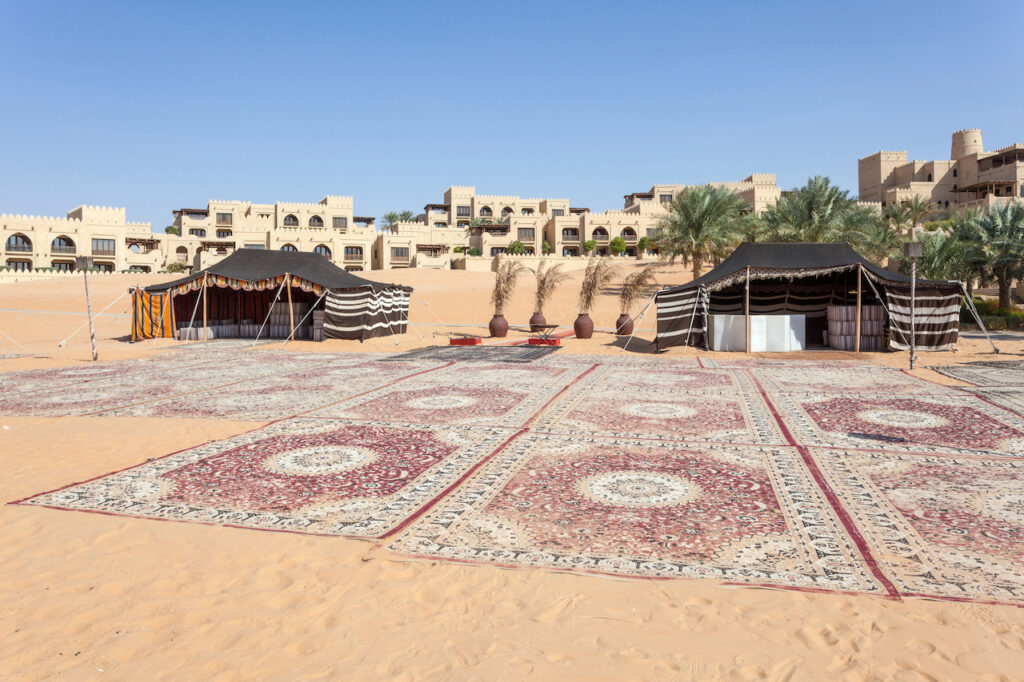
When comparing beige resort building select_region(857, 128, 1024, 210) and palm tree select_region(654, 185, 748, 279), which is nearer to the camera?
palm tree select_region(654, 185, 748, 279)

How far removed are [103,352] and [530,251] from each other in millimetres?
53212

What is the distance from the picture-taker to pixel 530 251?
68688 millimetres

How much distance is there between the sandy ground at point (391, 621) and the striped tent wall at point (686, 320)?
15.6 metres

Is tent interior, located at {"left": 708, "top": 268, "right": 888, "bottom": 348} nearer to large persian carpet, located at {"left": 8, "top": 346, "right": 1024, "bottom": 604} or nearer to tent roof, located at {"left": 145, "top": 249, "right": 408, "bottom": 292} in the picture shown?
large persian carpet, located at {"left": 8, "top": 346, "right": 1024, "bottom": 604}

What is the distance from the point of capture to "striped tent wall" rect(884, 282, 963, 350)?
→ 1775 centimetres

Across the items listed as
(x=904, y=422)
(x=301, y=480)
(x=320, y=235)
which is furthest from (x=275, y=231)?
(x=904, y=422)

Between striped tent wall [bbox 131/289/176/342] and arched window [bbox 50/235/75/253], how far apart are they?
47523 millimetres

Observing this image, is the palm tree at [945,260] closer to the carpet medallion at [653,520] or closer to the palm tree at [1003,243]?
the palm tree at [1003,243]

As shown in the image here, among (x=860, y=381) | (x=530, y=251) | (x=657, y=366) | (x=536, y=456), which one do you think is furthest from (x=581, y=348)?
(x=530, y=251)

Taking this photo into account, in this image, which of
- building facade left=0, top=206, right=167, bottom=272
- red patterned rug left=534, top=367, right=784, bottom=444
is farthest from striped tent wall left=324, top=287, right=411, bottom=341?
building facade left=0, top=206, right=167, bottom=272

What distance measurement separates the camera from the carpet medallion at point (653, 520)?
12.6 ft

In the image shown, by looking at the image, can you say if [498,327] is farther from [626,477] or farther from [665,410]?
[626,477]

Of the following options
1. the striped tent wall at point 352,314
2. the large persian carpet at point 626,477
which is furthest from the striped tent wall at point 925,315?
the striped tent wall at point 352,314

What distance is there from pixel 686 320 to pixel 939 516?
46.8 feet
